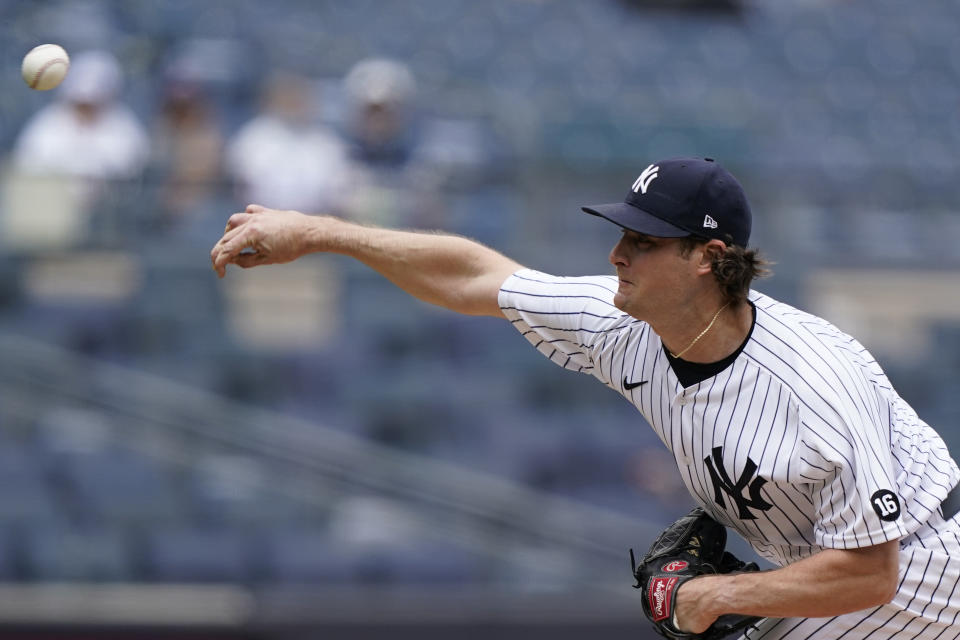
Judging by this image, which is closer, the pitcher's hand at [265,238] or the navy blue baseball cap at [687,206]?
the navy blue baseball cap at [687,206]

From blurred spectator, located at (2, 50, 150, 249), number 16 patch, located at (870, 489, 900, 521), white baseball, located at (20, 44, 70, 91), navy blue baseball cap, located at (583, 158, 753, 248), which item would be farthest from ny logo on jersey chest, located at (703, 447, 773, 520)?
blurred spectator, located at (2, 50, 150, 249)

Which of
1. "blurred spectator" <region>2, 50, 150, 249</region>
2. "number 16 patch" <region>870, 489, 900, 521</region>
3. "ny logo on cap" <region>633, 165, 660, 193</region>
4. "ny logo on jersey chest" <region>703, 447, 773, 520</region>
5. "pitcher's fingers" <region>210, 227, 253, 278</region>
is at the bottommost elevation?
"number 16 patch" <region>870, 489, 900, 521</region>

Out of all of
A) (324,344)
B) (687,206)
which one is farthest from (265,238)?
(324,344)

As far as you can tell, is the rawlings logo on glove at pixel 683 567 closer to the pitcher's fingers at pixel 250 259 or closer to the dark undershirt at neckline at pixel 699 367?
the dark undershirt at neckline at pixel 699 367

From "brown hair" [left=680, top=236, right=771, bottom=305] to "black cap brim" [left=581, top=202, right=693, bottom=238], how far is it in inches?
2.0

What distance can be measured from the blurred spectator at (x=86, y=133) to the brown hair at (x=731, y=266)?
5059 millimetres

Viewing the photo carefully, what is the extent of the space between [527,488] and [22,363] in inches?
116

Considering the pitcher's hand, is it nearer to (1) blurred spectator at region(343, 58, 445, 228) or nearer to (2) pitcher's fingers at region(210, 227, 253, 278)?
(2) pitcher's fingers at region(210, 227, 253, 278)

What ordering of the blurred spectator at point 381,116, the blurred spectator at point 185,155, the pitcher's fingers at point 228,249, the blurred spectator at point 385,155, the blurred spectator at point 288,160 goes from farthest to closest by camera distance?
the blurred spectator at point 381,116
the blurred spectator at point 288,160
the blurred spectator at point 385,155
the blurred spectator at point 185,155
the pitcher's fingers at point 228,249

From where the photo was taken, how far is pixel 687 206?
3033 mm

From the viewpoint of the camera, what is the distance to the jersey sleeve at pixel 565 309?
3.38m

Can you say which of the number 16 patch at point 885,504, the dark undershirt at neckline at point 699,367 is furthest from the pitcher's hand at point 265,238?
the number 16 patch at point 885,504

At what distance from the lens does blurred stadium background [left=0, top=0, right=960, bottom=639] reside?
267 inches

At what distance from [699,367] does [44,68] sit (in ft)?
6.41
